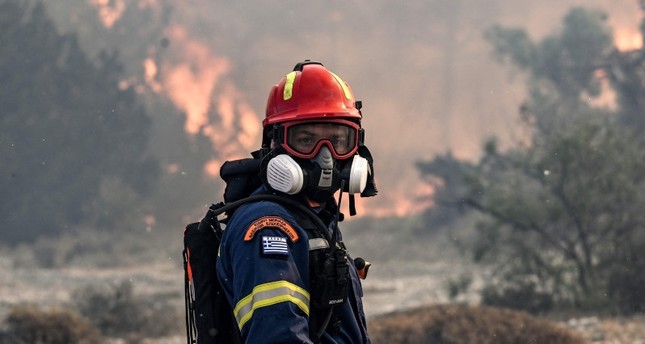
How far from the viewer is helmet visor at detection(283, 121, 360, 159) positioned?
2.81m

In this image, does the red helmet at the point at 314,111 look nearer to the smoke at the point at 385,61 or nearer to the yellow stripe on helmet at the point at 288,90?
the yellow stripe on helmet at the point at 288,90

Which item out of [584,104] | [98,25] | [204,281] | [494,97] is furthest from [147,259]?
[204,281]

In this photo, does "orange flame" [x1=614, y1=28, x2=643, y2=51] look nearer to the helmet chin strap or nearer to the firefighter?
the firefighter

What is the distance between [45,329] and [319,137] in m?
9.21

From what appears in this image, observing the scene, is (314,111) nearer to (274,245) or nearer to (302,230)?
(302,230)

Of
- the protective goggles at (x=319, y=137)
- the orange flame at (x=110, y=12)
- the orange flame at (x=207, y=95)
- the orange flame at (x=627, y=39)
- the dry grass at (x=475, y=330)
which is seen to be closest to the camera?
the protective goggles at (x=319, y=137)

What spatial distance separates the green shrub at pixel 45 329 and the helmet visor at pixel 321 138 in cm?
881

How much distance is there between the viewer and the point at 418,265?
3150 cm

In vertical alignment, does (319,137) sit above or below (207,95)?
below

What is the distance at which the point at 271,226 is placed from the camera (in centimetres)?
256

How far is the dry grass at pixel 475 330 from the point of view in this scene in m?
9.62

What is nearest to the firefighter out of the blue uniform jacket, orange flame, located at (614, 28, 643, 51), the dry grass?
the blue uniform jacket

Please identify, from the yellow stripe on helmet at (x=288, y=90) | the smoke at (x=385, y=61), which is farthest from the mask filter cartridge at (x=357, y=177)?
the smoke at (x=385, y=61)

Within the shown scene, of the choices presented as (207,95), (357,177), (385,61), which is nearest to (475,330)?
(357,177)
